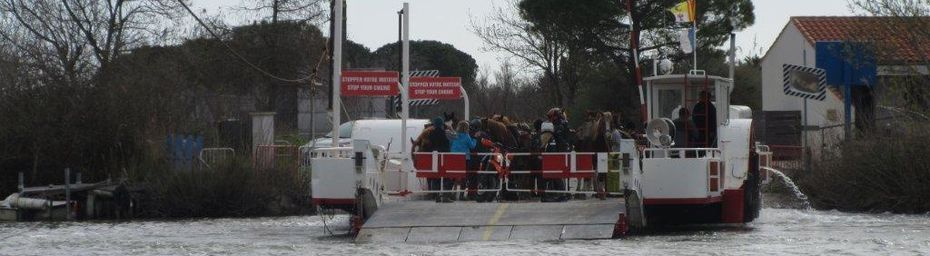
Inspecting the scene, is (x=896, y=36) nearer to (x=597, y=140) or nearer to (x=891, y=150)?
(x=891, y=150)

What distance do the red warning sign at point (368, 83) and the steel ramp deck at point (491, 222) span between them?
258 cm

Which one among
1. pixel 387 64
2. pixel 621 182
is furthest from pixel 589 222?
pixel 387 64

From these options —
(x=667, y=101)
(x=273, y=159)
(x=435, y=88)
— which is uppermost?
(x=435, y=88)

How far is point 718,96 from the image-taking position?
82.0 feet

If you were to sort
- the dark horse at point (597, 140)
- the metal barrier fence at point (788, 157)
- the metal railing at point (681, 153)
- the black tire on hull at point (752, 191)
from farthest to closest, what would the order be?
the metal barrier fence at point (788, 157) → the black tire on hull at point (752, 191) → the dark horse at point (597, 140) → the metal railing at point (681, 153)

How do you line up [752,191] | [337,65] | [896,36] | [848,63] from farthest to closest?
[848,63]
[896,36]
[752,191]
[337,65]

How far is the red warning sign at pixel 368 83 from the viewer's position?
25.3 m

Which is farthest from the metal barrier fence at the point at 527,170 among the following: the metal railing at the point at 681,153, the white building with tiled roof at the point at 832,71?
the white building with tiled roof at the point at 832,71

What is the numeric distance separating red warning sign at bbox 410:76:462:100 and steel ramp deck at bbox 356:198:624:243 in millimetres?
8078

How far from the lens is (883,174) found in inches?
1121

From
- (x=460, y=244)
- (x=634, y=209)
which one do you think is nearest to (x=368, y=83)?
(x=634, y=209)

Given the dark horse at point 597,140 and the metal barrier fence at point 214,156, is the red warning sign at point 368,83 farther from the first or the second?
the metal barrier fence at point 214,156

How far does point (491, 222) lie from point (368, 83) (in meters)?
4.75

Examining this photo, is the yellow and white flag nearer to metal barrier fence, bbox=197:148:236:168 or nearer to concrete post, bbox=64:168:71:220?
metal barrier fence, bbox=197:148:236:168
